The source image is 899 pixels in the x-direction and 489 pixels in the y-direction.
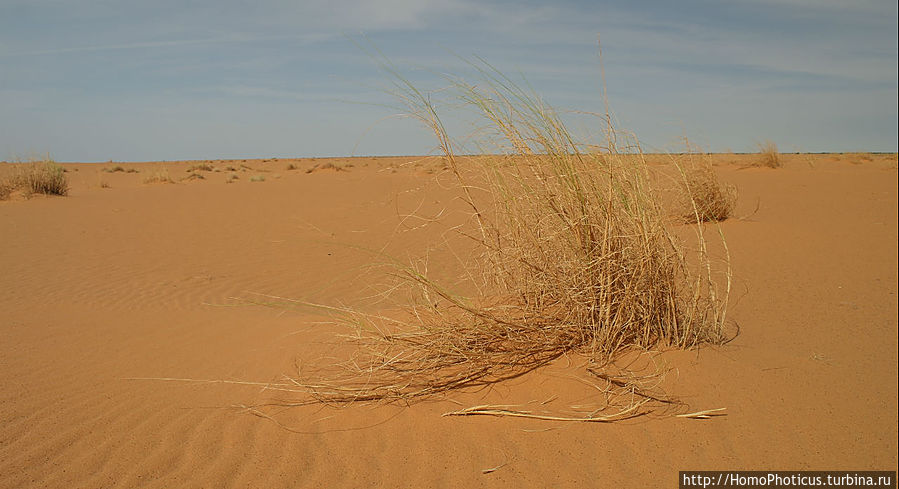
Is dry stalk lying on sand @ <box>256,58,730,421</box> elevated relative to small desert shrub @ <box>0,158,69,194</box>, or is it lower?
lower

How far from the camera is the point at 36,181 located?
16.5m

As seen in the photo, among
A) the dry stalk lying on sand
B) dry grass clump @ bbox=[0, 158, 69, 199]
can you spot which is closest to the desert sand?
the dry stalk lying on sand

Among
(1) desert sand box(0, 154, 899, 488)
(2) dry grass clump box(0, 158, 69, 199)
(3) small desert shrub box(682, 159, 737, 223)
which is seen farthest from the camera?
(2) dry grass clump box(0, 158, 69, 199)

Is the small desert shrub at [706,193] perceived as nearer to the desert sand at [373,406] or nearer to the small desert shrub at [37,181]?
the desert sand at [373,406]

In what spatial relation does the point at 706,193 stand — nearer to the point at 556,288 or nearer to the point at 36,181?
the point at 556,288

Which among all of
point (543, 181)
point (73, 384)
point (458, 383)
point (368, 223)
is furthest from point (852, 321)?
point (368, 223)

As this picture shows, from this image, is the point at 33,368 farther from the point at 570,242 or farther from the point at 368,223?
the point at 368,223

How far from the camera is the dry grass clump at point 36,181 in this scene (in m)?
16.0

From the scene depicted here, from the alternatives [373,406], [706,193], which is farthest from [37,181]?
[373,406]

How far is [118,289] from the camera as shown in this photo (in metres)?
6.88

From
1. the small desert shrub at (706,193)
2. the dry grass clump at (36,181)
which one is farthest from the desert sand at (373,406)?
the dry grass clump at (36,181)

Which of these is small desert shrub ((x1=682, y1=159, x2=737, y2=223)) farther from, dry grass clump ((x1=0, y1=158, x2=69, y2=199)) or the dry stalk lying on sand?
dry grass clump ((x1=0, y1=158, x2=69, y2=199))

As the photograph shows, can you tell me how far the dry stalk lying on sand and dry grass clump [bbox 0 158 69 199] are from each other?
16.7 metres

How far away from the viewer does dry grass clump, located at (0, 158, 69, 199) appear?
1602cm
